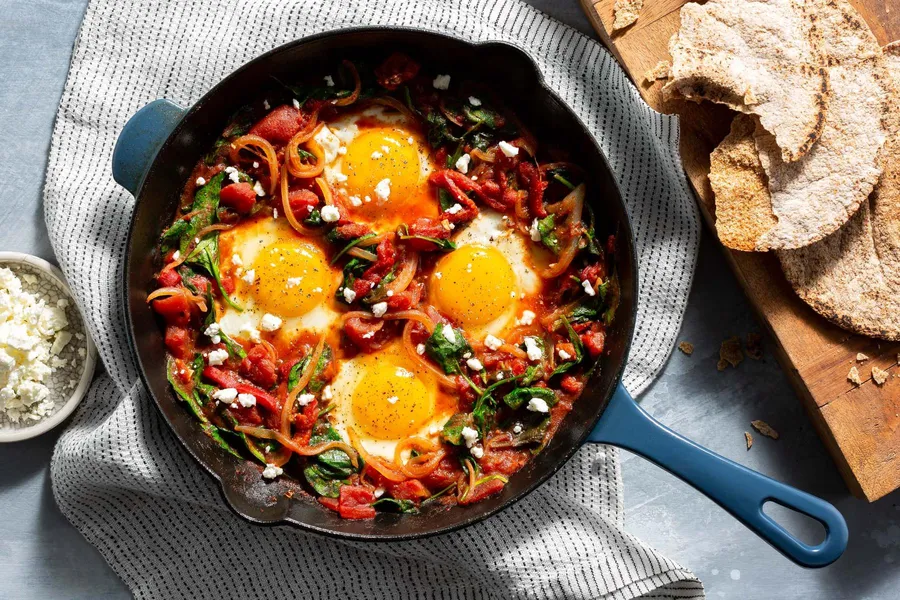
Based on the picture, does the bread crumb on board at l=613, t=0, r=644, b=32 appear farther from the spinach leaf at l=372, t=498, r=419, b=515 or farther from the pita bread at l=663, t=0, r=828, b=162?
the spinach leaf at l=372, t=498, r=419, b=515

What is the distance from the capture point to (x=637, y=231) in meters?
4.52

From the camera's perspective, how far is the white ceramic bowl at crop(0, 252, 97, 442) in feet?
14.1

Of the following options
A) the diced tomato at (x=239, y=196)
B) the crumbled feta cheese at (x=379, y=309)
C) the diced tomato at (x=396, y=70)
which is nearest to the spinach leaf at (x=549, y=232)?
the crumbled feta cheese at (x=379, y=309)

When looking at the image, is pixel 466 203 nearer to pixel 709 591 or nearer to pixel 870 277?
pixel 870 277

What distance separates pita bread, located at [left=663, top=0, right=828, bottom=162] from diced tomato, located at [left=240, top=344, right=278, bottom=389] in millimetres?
2516

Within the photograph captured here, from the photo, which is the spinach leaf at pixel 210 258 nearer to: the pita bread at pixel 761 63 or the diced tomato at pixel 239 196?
the diced tomato at pixel 239 196

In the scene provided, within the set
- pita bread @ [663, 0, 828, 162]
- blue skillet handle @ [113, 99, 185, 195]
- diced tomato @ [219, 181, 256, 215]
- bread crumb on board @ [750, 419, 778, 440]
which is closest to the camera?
blue skillet handle @ [113, 99, 185, 195]

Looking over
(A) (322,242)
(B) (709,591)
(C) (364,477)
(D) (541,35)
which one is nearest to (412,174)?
(A) (322,242)

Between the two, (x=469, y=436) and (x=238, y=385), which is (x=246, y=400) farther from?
(x=469, y=436)

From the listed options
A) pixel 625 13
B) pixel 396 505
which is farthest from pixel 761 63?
pixel 396 505

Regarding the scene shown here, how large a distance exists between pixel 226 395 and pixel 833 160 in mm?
3349

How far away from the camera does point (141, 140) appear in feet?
13.0

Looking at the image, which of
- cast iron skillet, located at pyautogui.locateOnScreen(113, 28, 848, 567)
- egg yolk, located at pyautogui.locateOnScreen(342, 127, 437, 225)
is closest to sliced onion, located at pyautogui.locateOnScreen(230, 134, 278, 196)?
cast iron skillet, located at pyautogui.locateOnScreen(113, 28, 848, 567)

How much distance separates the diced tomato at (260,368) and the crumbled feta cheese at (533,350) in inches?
52.3
